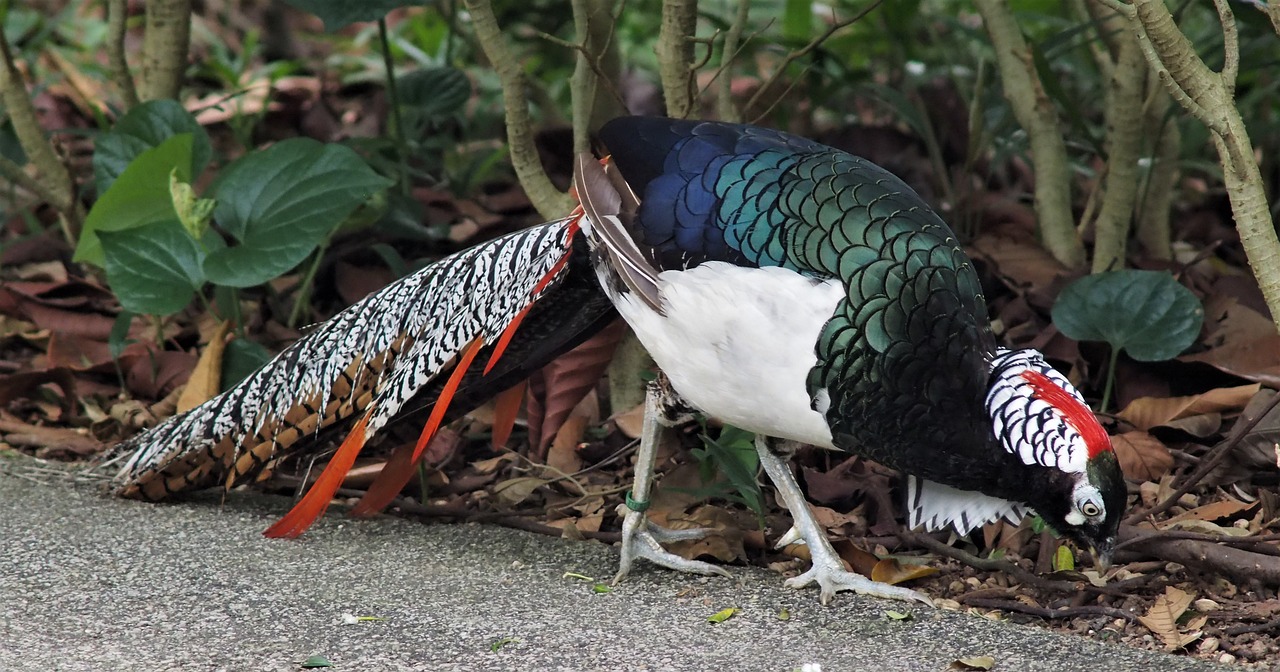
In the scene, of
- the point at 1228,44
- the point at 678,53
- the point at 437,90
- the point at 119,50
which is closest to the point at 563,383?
the point at 678,53

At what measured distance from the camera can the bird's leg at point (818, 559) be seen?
8.55 feet

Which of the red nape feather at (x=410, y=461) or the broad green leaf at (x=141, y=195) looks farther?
the broad green leaf at (x=141, y=195)

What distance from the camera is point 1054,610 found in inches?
100

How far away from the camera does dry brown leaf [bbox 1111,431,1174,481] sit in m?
3.05

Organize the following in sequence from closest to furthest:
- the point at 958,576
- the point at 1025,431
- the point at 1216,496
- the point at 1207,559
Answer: the point at 1025,431 < the point at 1207,559 < the point at 958,576 < the point at 1216,496

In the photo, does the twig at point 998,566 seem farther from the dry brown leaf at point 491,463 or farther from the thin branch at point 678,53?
the thin branch at point 678,53

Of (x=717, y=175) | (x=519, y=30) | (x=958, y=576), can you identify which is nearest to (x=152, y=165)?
(x=717, y=175)

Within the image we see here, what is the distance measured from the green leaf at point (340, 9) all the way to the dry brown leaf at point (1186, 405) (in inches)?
82.9

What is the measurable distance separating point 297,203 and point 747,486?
141 cm

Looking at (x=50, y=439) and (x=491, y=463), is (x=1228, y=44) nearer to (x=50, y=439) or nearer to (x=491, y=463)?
(x=491, y=463)

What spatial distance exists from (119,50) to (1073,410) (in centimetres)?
309

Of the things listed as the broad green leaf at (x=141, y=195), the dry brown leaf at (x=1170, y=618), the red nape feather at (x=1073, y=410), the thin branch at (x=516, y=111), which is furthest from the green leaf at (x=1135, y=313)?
the broad green leaf at (x=141, y=195)

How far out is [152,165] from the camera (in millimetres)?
3459

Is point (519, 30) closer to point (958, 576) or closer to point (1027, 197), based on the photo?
point (1027, 197)
